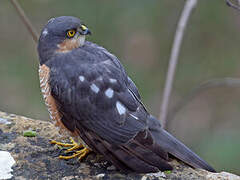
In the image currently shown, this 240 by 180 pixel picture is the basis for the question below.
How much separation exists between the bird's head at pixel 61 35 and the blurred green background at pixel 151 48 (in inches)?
155

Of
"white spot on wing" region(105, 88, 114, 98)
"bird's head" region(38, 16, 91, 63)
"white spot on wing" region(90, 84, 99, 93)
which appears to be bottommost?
"white spot on wing" region(105, 88, 114, 98)

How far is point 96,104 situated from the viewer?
12.6ft

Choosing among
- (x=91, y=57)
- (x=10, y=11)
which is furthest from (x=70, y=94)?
(x=10, y=11)

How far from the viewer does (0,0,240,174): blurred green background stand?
320 inches

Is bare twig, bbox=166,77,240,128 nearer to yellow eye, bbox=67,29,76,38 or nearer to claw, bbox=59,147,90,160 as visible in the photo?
claw, bbox=59,147,90,160

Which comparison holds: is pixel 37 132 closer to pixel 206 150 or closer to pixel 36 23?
pixel 206 150

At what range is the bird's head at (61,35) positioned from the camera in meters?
4.04

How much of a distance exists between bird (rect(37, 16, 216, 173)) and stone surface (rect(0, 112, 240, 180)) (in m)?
0.13

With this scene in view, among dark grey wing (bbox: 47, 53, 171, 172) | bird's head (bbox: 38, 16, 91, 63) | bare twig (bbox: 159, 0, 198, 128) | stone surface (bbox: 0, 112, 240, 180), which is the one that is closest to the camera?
dark grey wing (bbox: 47, 53, 171, 172)

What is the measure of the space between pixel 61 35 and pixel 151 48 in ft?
15.3

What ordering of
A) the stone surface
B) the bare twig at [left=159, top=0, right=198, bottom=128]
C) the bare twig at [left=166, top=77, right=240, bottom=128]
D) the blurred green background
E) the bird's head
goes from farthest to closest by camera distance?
the blurred green background, the bare twig at [left=166, top=77, right=240, bottom=128], the bare twig at [left=159, top=0, right=198, bottom=128], the bird's head, the stone surface

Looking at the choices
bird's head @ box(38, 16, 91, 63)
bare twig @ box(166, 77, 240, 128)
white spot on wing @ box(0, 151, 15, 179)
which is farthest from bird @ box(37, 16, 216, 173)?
bare twig @ box(166, 77, 240, 128)

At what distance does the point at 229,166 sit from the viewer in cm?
657

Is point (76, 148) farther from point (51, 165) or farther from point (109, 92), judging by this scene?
point (109, 92)
